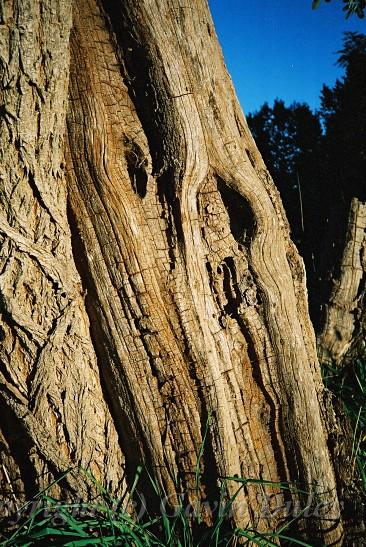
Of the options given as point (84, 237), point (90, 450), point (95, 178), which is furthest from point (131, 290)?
point (90, 450)

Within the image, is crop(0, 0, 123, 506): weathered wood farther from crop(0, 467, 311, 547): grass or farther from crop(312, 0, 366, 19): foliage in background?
crop(312, 0, 366, 19): foliage in background

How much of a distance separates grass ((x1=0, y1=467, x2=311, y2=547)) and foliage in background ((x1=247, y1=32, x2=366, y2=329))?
172cm

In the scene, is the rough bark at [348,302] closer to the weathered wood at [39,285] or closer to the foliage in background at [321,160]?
the foliage in background at [321,160]

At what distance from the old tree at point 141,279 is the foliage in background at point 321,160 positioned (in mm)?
948

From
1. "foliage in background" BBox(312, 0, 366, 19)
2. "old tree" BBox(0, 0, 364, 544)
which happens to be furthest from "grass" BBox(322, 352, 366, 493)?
"foliage in background" BBox(312, 0, 366, 19)

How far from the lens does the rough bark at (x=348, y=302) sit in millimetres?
3273

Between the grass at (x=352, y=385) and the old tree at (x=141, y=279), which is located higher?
the old tree at (x=141, y=279)

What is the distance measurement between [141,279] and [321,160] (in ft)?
15.4

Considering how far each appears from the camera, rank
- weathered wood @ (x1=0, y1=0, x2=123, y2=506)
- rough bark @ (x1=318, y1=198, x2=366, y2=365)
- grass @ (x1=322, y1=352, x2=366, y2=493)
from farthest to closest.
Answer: rough bark @ (x1=318, y1=198, x2=366, y2=365), grass @ (x1=322, y1=352, x2=366, y2=493), weathered wood @ (x1=0, y1=0, x2=123, y2=506)

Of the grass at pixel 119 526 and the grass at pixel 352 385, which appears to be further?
the grass at pixel 352 385

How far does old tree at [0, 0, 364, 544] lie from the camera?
70.6 inches

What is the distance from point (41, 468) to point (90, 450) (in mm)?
210

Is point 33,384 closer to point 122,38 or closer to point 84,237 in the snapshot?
point 84,237

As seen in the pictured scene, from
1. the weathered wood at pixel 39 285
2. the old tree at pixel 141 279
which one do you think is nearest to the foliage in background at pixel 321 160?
the old tree at pixel 141 279
